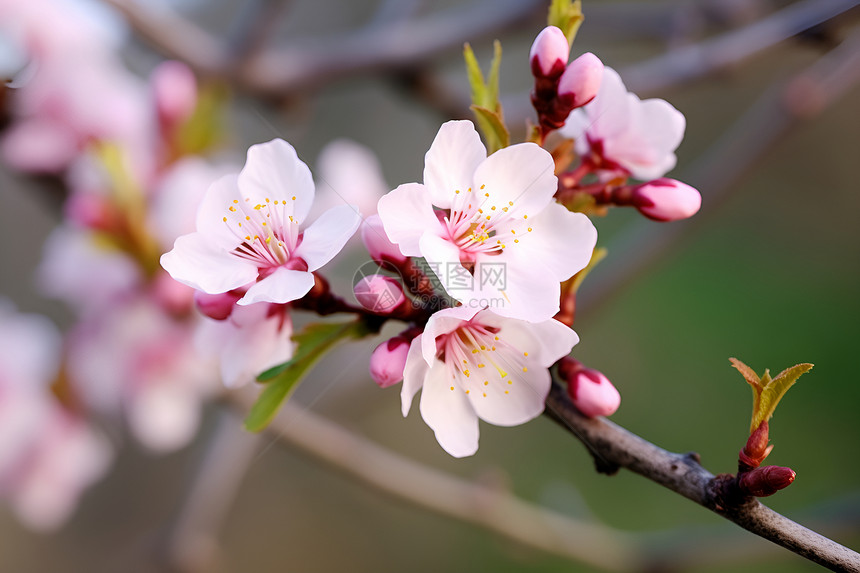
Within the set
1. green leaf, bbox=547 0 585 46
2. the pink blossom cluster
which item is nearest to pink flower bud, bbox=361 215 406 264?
the pink blossom cluster

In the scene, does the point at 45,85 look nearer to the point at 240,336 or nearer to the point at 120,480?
the point at 240,336

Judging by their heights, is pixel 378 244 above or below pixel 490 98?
below

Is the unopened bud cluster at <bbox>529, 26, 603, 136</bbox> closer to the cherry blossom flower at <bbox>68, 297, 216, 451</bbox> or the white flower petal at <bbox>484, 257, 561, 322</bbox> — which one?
the white flower petal at <bbox>484, 257, 561, 322</bbox>

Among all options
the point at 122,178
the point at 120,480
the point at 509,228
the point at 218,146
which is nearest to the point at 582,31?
the point at 218,146

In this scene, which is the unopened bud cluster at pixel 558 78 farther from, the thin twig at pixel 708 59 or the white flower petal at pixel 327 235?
the thin twig at pixel 708 59

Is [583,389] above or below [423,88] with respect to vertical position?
above

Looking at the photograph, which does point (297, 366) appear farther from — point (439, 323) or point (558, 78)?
A: point (558, 78)

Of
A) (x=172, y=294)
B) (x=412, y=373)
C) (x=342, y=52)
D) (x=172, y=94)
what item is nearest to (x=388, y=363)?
(x=412, y=373)
